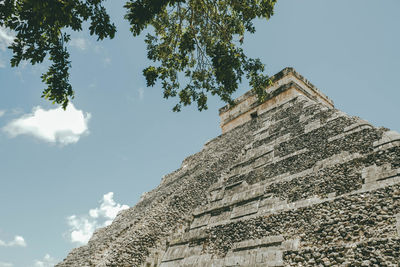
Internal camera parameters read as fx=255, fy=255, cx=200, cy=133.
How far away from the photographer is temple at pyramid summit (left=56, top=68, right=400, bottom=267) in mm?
3367

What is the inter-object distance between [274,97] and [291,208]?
7.17 meters

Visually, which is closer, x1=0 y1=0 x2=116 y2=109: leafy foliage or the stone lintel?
x1=0 y1=0 x2=116 y2=109: leafy foliage

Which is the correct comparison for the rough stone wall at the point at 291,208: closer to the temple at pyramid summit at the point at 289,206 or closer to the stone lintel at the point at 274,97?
the temple at pyramid summit at the point at 289,206

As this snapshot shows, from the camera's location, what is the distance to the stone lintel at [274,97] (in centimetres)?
1035

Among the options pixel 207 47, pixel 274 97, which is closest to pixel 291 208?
pixel 207 47

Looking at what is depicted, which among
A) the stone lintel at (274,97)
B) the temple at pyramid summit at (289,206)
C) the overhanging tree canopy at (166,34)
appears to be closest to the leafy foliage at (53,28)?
the overhanging tree canopy at (166,34)

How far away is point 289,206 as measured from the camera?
4387 millimetres

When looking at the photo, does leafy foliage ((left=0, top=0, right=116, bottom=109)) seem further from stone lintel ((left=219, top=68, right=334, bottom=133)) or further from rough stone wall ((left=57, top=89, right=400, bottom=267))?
stone lintel ((left=219, top=68, right=334, bottom=133))

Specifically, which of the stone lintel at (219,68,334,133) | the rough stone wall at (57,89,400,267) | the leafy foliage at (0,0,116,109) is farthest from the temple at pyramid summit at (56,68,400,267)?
the leafy foliage at (0,0,116,109)

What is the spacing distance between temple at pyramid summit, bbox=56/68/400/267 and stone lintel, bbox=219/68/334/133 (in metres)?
2.20

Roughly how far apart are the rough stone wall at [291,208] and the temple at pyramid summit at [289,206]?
0.05 ft

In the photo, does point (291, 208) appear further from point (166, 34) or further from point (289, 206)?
point (166, 34)

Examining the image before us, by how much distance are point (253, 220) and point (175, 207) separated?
296cm

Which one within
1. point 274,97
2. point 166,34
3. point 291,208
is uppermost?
point 274,97
